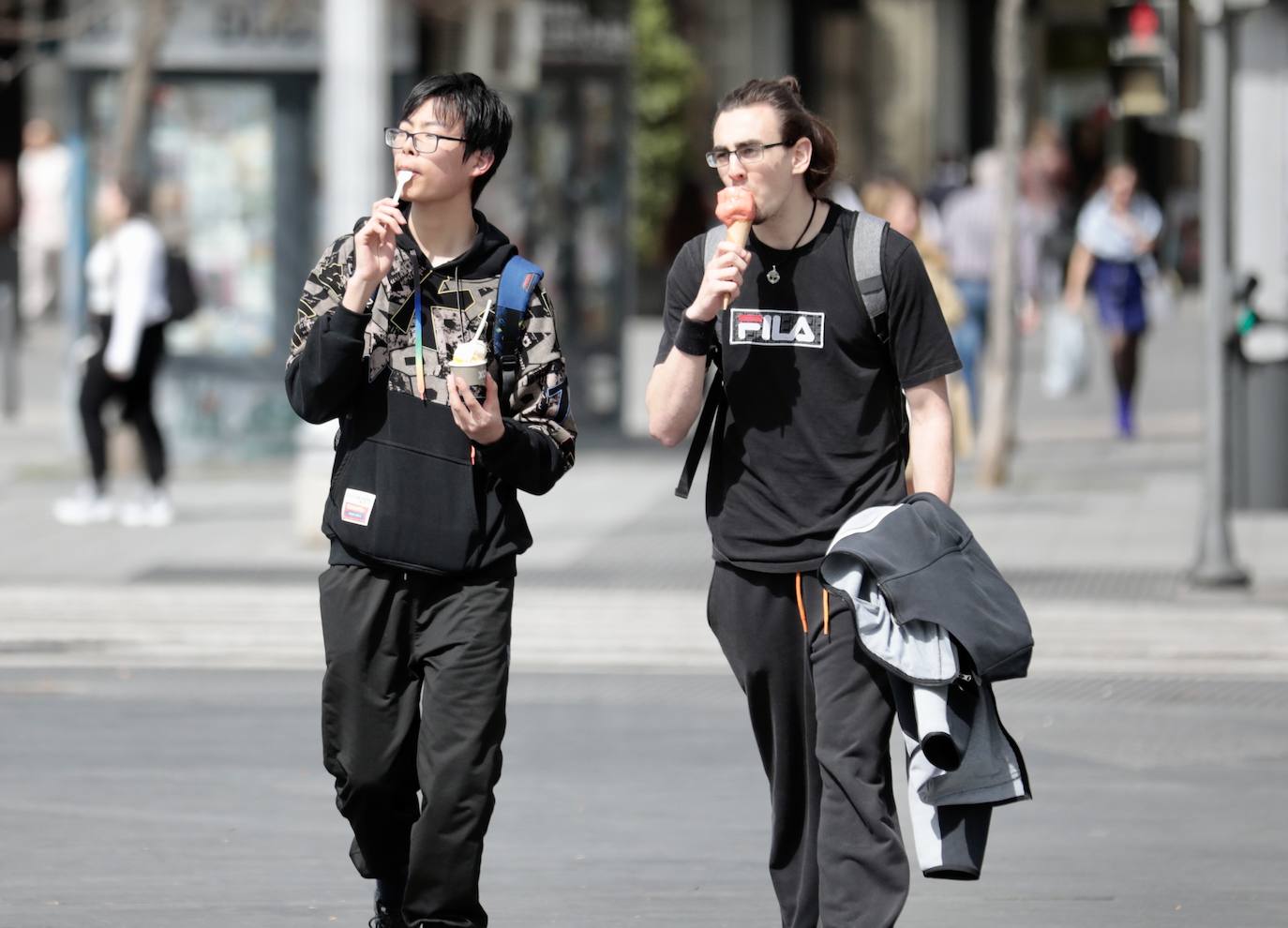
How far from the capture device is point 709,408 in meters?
5.10

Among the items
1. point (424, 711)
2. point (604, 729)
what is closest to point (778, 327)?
point (424, 711)

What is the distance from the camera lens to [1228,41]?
36.1 feet

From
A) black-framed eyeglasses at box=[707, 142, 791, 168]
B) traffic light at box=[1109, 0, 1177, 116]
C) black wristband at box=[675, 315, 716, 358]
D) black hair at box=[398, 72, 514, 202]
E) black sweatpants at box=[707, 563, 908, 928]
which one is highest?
traffic light at box=[1109, 0, 1177, 116]

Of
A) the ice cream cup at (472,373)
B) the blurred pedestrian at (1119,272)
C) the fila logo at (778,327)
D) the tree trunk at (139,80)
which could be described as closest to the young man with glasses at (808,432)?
the fila logo at (778,327)

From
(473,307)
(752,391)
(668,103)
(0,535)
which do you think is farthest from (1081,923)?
(668,103)

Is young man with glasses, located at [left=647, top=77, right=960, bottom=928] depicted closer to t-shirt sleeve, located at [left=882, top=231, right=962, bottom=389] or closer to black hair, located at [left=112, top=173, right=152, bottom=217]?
t-shirt sleeve, located at [left=882, top=231, right=962, bottom=389]

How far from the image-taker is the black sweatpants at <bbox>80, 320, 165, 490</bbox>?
41.9 ft

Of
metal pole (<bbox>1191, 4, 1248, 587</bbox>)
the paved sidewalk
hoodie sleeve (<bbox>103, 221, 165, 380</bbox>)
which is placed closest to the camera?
the paved sidewalk

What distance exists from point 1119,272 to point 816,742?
42.7 feet

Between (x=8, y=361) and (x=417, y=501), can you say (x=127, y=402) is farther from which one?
(x=417, y=501)

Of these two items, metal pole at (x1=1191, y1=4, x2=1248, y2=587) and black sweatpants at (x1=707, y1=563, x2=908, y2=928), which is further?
metal pole at (x1=1191, y1=4, x2=1248, y2=587)

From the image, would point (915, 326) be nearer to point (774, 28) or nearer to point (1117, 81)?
point (1117, 81)

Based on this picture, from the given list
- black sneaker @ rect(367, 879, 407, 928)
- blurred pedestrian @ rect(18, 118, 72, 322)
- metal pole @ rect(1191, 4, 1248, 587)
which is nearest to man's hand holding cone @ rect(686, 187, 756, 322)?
black sneaker @ rect(367, 879, 407, 928)

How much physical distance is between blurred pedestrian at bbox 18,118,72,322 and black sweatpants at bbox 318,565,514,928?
2114 centimetres
